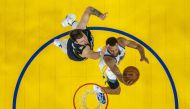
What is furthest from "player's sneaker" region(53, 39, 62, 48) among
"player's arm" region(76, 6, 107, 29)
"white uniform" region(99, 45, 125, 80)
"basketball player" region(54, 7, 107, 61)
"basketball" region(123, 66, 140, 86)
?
"basketball" region(123, 66, 140, 86)

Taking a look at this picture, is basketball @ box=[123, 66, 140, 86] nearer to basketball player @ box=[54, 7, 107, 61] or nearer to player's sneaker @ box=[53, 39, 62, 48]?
basketball player @ box=[54, 7, 107, 61]

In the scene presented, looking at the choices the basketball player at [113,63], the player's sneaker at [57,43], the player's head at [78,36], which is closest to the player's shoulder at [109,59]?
the basketball player at [113,63]

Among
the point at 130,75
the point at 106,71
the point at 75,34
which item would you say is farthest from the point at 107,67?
the point at 75,34

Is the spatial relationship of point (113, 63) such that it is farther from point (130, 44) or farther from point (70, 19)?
point (70, 19)

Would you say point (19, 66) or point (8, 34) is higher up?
point (8, 34)

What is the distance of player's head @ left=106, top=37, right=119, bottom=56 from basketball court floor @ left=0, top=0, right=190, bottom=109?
0.03m

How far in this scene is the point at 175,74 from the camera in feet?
7.01

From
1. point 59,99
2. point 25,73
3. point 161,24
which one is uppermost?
point 161,24

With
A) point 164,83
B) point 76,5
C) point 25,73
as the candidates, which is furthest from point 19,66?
point 164,83

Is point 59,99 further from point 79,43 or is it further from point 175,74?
point 175,74

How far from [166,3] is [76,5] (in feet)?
1.48

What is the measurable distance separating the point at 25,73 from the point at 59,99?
0.22m

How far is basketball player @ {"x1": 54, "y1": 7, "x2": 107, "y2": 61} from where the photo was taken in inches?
84.7

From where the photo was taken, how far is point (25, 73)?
7.11 feet
